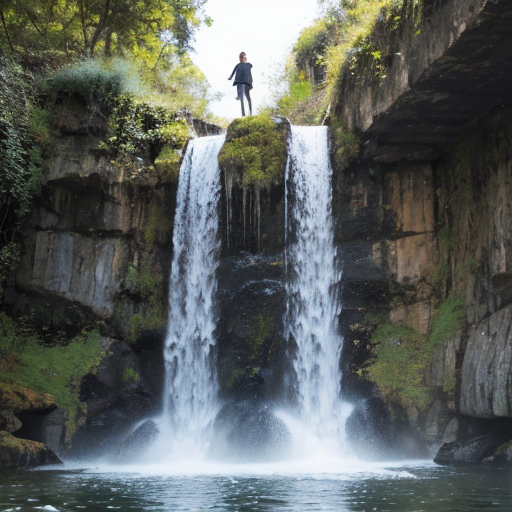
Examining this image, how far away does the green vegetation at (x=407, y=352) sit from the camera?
14.8 metres

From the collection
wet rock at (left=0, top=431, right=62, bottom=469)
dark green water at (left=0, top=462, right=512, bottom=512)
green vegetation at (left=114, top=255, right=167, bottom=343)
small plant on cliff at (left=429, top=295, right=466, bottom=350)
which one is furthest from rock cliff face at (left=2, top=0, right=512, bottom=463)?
dark green water at (left=0, top=462, right=512, bottom=512)

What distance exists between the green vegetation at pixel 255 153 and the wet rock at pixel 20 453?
717cm

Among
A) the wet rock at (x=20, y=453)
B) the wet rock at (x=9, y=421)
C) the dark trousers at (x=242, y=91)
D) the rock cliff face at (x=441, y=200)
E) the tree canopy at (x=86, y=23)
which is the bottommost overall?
the wet rock at (x=20, y=453)

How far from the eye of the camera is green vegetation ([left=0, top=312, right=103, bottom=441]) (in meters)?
15.4

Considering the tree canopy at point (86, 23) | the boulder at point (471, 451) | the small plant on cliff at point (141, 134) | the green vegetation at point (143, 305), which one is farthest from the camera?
the tree canopy at point (86, 23)

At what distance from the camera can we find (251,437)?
13.7 meters

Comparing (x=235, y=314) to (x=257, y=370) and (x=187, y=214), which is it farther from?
(x=187, y=214)

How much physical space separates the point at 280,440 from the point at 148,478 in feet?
12.5

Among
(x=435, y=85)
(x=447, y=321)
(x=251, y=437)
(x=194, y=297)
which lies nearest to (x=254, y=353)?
(x=194, y=297)

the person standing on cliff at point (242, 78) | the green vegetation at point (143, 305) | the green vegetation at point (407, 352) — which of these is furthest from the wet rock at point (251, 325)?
the person standing on cliff at point (242, 78)

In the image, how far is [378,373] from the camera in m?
15.4

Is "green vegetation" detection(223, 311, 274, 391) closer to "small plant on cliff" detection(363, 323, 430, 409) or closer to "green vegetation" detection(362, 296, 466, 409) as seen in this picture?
"green vegetation" detection(362, 296, 466, 409)

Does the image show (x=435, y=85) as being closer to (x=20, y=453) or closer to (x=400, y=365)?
(x=400, y=365)

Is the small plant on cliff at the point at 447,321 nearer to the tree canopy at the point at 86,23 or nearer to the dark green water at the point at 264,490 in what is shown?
the dark green water at the point at 264,490
